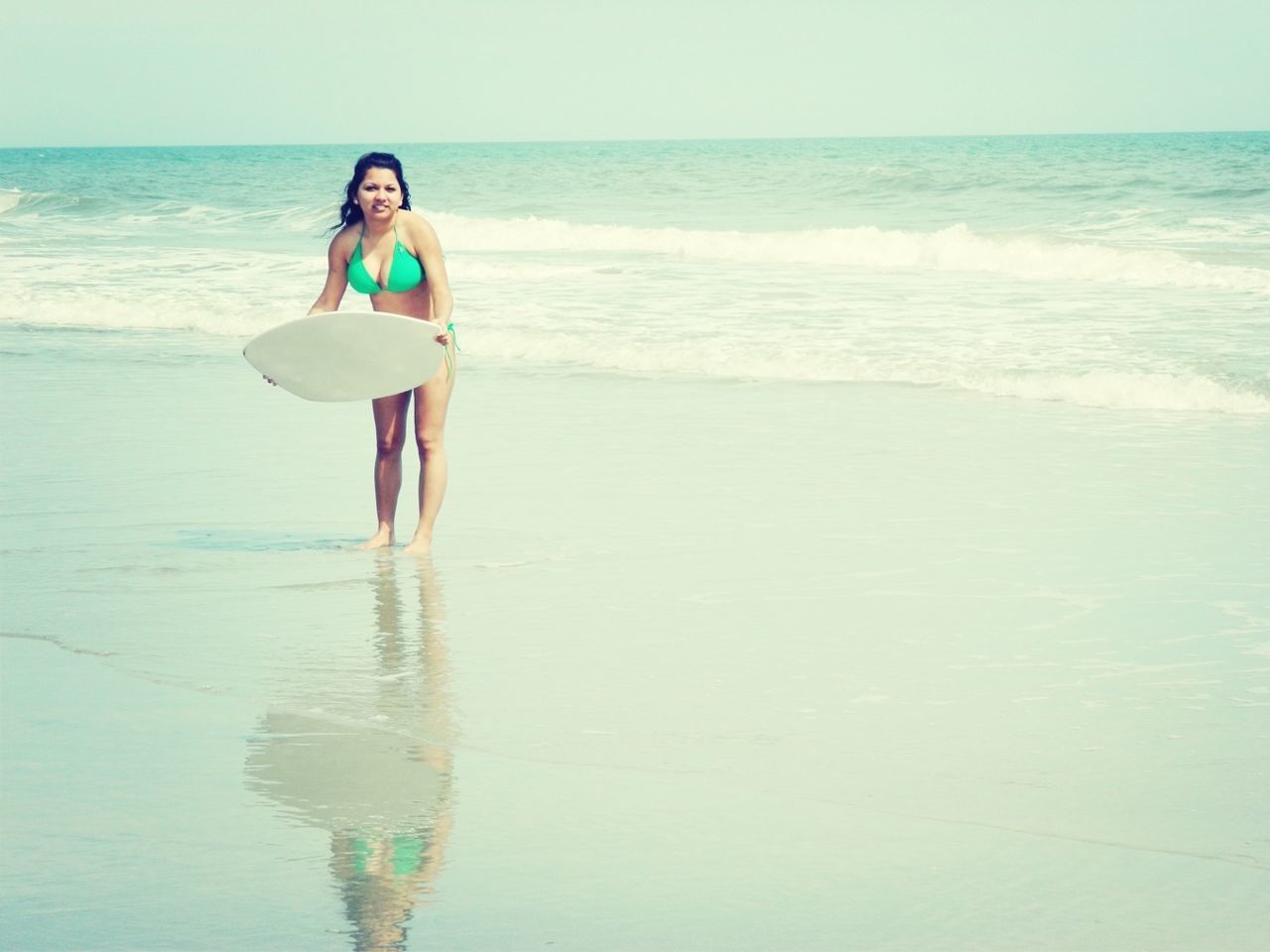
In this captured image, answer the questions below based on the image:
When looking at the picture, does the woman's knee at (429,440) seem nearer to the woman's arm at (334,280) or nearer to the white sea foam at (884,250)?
the woman's arm at (334,280)

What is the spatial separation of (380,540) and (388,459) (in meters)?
0.33

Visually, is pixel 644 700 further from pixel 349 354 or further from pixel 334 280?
pixel 334 280

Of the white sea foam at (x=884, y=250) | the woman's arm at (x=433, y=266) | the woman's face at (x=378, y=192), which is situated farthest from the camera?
the white sea foam at (x=884, y=250)

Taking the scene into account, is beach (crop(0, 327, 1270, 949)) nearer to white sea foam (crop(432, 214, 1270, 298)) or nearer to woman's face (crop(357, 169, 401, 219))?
woman's face (crop(357, 169, 401, 219))

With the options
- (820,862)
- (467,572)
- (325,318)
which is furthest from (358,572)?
(820,862)

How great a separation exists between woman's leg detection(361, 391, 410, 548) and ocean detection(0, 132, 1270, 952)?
160 mm

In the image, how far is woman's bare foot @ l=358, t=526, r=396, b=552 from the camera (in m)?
6.02

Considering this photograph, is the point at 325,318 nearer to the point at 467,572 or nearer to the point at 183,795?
the point at 467,572

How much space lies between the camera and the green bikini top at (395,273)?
586 centimetres

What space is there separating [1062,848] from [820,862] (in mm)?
501

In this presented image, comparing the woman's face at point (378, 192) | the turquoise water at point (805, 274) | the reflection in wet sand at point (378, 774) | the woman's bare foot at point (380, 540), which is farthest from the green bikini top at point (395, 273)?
the turquoise water at point (805, 274)

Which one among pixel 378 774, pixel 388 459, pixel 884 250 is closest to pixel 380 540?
pixel 388 459

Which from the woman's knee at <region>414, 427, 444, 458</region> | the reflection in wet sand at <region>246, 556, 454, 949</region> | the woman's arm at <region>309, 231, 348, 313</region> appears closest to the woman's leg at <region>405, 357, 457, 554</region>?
the woman's knee at <region>414, 427, 444, 458</region>

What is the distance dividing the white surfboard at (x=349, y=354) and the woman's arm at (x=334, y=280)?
0.41ft
